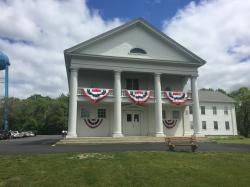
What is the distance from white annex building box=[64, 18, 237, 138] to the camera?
24.4m

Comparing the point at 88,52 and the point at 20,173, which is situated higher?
the point at 88,52

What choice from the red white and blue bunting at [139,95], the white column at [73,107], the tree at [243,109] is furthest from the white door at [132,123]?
the tree at [243,109]

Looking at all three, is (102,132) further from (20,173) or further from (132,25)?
(20,173)

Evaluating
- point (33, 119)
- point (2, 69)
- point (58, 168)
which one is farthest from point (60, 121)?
point (58, 168)

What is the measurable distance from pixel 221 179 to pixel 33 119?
6705 centimetres

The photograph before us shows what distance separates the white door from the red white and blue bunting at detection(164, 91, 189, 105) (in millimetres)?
3535

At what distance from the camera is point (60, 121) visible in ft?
223

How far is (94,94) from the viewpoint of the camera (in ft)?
79.6

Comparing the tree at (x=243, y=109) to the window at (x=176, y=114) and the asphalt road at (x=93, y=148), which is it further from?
the asphalt road at (x=93, y=148)

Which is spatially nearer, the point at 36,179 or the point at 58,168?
the point at 36,179

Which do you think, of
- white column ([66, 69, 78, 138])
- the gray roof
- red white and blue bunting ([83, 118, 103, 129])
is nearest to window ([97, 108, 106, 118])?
red white and blue bunting ([83, 118, 103, 129])

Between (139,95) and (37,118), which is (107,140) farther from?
(37,118)

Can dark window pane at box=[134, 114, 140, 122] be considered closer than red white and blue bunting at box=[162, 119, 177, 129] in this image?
Yes

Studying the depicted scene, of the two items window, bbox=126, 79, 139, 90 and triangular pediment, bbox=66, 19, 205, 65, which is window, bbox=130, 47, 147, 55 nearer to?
triangular pediment, bbox=66, 19, 205, 65
